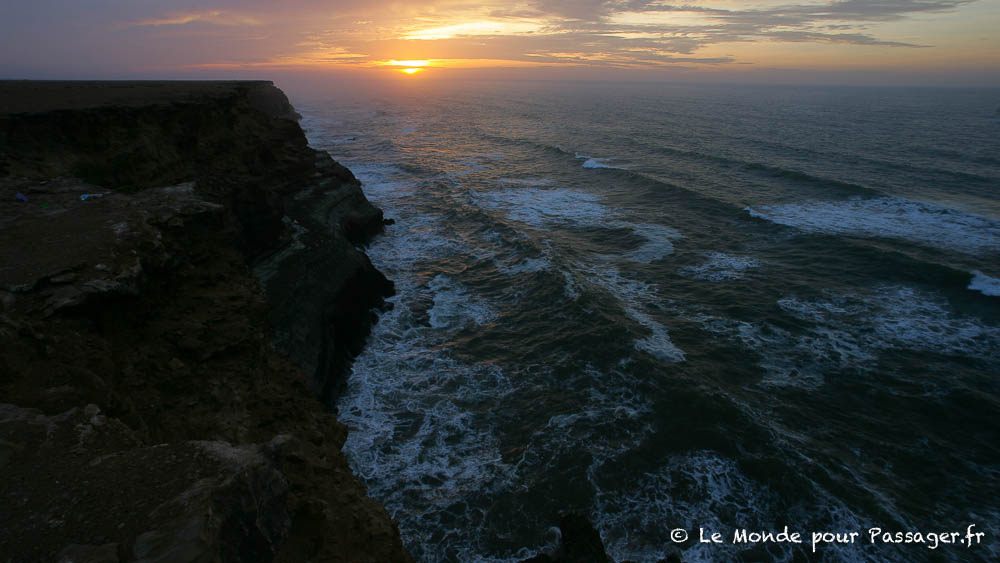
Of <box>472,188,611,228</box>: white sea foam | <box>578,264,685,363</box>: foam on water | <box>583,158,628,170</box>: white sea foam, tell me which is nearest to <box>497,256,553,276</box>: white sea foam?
<box>578,264,685,363</box>: foam on water

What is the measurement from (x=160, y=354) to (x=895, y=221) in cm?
3663

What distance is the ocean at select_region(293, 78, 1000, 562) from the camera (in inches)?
397

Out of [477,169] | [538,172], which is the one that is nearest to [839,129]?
[538,172]

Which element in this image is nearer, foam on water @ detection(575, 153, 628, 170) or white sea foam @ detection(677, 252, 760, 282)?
white sea foam @ detection(677, 252, 760, 282)

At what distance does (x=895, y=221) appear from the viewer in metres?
27.8

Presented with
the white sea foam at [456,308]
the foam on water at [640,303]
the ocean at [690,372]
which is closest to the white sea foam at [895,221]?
the ocean at [690,372]

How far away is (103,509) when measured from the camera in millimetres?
3977

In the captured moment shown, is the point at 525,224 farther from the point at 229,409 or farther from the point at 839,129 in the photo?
the point at 839,129

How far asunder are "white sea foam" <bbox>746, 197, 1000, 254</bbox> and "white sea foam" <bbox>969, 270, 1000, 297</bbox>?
4.29 metres

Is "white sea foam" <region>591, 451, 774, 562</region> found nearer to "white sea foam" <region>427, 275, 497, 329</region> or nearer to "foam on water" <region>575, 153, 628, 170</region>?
"white sea foam" <region>427, 275, 497, 329</region>

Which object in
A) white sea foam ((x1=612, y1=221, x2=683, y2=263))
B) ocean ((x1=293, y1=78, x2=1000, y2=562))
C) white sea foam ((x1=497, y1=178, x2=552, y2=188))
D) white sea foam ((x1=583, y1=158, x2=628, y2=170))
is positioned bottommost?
ocean ((x1=293, y1=78, x2=1000, y2=562))

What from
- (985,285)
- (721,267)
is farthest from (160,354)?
(985,285)

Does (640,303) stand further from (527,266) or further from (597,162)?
(597,162)

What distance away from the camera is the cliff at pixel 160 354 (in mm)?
4098
